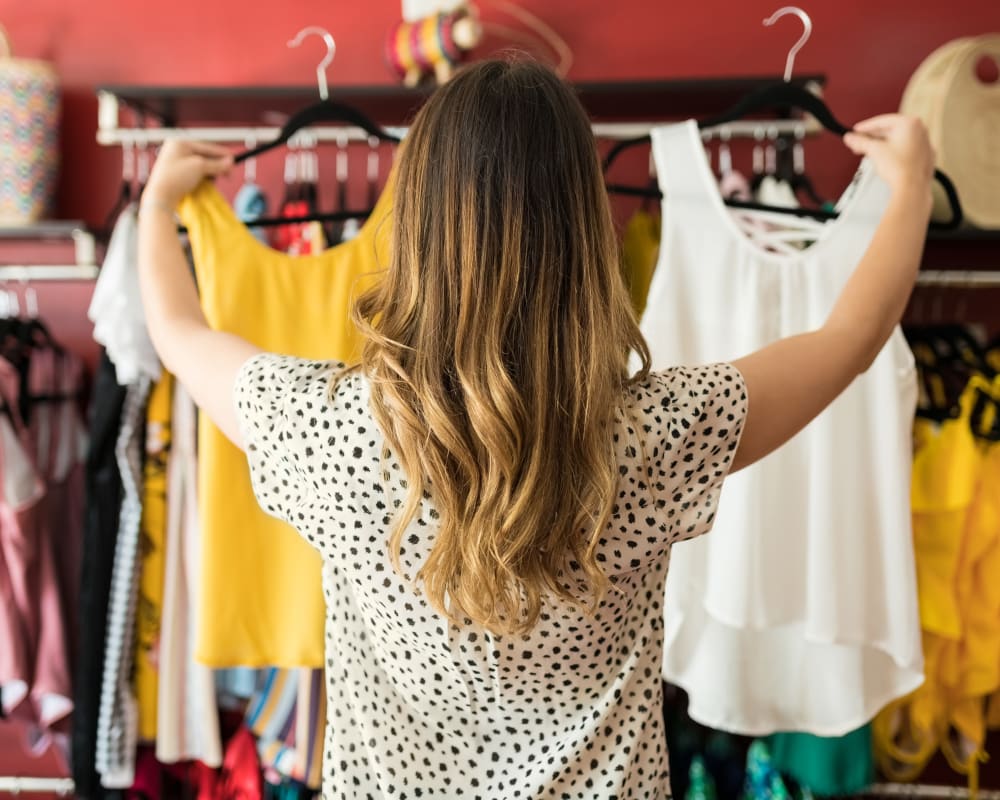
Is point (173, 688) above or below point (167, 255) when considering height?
below

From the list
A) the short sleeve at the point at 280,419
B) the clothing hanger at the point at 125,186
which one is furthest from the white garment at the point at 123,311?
the short sleeve at the point at 280,419

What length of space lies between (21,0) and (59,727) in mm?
1601

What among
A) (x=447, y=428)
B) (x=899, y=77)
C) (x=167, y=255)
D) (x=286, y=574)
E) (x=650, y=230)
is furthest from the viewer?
(x=899, y=77)

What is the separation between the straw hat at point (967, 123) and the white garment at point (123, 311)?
148 centimetres

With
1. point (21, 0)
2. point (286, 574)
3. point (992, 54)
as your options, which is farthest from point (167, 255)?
point (992, 54)

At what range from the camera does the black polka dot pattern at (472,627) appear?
2.37 feet

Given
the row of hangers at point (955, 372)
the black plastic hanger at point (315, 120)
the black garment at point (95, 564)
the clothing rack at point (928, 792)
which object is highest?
the black plastic hanger at point (315, 120)

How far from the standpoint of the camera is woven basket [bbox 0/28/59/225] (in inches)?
63.6

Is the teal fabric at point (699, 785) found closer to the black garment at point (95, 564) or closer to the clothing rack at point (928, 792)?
the clothing rack at point (928, 792)

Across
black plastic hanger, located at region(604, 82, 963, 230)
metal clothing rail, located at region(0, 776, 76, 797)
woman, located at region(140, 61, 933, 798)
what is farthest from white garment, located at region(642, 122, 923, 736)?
metal clothing rail, located at region(0, 776, 76, 797)

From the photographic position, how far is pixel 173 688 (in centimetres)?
147

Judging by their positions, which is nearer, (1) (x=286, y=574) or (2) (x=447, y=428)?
(2) (x=447, y=428)

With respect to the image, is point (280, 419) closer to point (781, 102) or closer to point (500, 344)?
point (500, 344)

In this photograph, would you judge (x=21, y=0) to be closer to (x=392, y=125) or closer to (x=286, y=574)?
(x=392, y=125)
